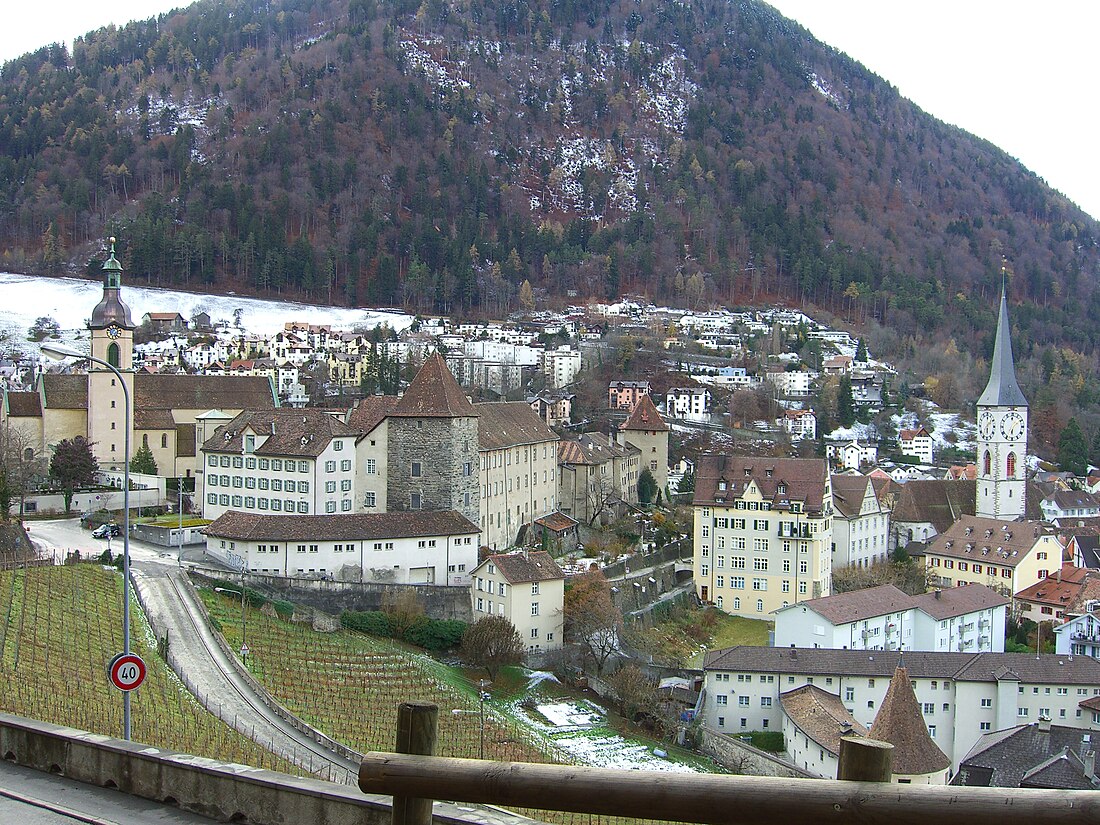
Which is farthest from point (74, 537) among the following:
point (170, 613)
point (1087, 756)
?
point (1087, 756)

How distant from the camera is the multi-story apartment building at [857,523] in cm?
5894

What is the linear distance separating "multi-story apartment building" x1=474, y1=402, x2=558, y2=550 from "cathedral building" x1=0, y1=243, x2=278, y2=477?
15.4 m

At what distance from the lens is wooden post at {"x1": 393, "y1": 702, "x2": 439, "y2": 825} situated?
4824 mm

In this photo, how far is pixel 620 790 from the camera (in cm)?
447

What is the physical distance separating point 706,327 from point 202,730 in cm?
12406

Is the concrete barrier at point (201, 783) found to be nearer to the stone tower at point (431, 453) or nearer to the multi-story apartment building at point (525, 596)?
the multi-story apartment building at point (525, 596)

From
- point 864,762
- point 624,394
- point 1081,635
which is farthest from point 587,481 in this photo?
point 864,762

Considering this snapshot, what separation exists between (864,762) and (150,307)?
13881 centimetres

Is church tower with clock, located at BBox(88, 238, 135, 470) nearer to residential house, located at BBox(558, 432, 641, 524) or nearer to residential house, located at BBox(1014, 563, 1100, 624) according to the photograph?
residential house, located at BBox(558, 432, 641, 524)

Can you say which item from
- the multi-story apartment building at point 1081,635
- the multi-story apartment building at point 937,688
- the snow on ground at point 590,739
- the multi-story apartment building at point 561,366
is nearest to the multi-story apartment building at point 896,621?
the multi-story apartment building at point 1081,635

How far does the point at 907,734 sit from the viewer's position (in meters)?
34.4

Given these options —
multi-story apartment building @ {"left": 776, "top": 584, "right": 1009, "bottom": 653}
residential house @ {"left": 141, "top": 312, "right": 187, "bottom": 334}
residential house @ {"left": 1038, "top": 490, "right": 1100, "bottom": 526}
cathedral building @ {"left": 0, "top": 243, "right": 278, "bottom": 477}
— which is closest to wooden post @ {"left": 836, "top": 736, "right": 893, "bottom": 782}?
multi-story apartment building @ {"left": 776, "top": 584, "right": 1009, "bottom": 653}

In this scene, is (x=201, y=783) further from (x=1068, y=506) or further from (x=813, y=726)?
(x=1068, y=506)

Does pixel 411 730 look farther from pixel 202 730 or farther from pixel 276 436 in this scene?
pixel 276 436
